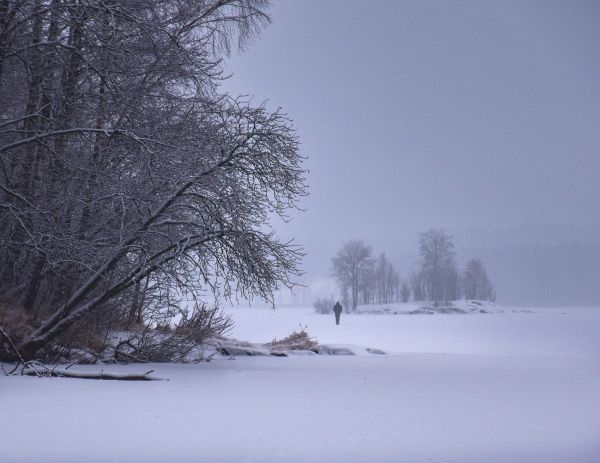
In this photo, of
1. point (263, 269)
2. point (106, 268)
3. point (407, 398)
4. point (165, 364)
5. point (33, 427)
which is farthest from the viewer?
point (165, 364)

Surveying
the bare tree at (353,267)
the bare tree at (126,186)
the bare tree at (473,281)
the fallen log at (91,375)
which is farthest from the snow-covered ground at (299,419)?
the bare tree at (473,281)

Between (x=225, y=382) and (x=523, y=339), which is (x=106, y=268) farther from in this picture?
(x=523, y=339)

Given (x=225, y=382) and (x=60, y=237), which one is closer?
(x=225, y=382)

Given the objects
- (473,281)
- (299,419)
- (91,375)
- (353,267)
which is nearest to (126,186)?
(91,375)

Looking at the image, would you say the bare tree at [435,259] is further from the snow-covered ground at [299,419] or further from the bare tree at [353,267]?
the snow-covered ground at [299,419]

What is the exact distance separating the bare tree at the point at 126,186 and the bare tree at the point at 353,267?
65.4 meters

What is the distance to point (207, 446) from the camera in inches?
126

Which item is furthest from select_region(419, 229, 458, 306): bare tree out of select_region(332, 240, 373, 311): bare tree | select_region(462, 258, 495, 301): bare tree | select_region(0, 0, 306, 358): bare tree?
select_region(0, 0, 306, 358): bare tree

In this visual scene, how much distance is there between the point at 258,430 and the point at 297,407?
0.94 m

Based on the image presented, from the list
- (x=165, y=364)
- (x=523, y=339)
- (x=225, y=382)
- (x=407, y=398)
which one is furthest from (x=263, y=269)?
(x=523, y=339)

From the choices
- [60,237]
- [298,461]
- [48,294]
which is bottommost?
[298,461]

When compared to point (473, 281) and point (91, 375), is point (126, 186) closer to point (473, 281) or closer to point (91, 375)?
point (91, 375)

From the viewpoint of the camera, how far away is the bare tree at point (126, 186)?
657 centimetres

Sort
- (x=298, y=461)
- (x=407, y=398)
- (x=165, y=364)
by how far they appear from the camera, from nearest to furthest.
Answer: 1. (x=298, y=461)
2. (x=407, y=398)
3. (x=165, y=364)
